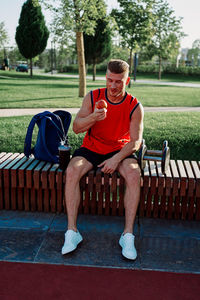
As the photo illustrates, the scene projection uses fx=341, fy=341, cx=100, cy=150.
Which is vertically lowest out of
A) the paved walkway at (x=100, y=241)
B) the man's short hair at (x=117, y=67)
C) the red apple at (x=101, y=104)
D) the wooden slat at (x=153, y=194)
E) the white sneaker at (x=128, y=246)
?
the paved walkway at (x=100, y=241)

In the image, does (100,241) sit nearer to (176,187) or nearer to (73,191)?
(73,191)

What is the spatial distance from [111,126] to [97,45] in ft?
93.0

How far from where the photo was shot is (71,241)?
3012 mm

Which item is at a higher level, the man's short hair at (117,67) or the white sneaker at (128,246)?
the man's short hair at (117,67)

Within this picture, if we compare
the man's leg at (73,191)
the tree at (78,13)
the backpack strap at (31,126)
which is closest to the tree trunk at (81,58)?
the tree at (78,13)

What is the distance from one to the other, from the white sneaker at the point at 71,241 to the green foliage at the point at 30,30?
31.1 meters

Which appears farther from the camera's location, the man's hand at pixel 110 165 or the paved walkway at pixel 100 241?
the man's hand at pixel 110 165

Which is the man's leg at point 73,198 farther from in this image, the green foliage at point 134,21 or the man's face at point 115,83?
Result: the green foliage at point 134,21

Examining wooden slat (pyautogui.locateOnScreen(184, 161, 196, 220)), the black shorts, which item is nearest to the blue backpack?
the black shorts

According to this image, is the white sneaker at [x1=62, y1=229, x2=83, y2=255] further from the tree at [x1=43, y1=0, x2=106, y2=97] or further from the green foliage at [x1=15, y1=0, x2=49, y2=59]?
the green foliage at [x1=15, y1=0, x2=49, y2=59]

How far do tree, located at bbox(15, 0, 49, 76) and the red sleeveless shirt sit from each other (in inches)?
1195

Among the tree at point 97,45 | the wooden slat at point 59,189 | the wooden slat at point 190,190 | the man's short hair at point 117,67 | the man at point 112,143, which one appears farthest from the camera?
the tree at point 97,45

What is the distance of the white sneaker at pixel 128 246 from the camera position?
2.92 metres

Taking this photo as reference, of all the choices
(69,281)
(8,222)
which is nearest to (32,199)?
(8,222)
